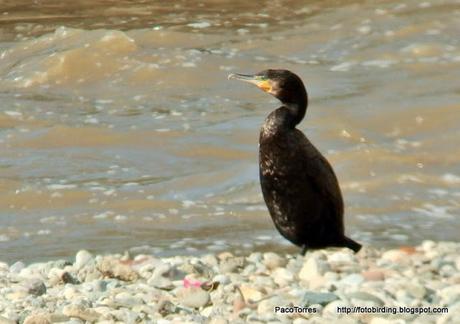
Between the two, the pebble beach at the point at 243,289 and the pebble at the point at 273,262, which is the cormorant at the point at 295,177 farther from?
the pebble at the point at 273,262

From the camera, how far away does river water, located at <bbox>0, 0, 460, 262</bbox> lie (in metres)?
10.5

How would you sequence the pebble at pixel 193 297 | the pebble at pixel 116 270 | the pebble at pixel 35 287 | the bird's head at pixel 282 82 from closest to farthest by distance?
1. the pebble at pixel 193 297
2. the pebble at pixel 35 287
3. the pebble at pixel 116 270
4. the bird's head at pixel 282 82

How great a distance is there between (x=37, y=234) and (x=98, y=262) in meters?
2.57

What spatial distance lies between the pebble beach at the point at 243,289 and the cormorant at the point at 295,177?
0.46 feet

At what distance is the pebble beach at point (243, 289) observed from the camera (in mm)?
6738

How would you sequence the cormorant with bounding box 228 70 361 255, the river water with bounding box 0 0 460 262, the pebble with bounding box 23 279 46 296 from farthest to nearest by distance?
1. the river water with bounding box 0 0 460 262
2. the cormorant with bounding box 228 70 361 255
3. the pebble with bounding box 23 279 46 296

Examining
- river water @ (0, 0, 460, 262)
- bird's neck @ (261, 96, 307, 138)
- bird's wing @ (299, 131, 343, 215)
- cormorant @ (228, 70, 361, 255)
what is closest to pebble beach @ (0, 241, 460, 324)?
cormorant @ (228, 70, 361, 255)

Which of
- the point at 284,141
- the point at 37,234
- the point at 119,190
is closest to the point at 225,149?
the point at 119,190

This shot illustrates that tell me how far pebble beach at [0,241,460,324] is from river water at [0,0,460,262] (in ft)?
4.79

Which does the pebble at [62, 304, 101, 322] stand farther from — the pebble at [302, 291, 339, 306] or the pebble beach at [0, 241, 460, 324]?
the pebble at [302, 291, 339, 306]

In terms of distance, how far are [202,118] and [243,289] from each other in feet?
22.1

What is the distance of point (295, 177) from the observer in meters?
8.30

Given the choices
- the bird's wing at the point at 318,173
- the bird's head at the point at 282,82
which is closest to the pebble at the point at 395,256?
the bird's wing at the point at 318,173

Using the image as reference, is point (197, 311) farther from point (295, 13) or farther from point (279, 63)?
point (295, 13)
